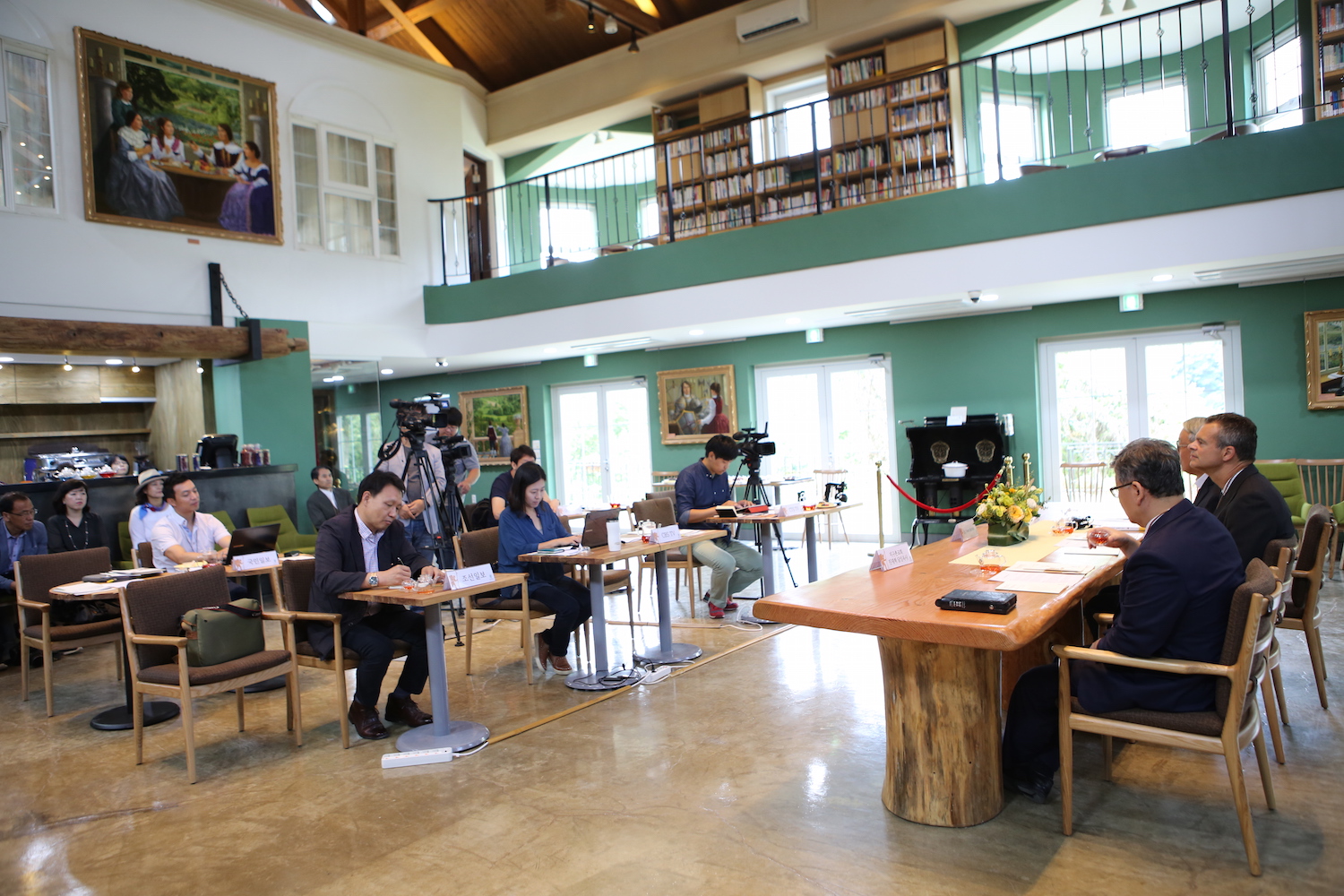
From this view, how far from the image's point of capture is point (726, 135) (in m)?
10.4

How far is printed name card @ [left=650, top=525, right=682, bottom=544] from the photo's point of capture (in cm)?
522

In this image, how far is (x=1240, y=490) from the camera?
3648mm

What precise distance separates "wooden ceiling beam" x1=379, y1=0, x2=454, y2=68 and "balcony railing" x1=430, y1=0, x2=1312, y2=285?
2439 millimetres

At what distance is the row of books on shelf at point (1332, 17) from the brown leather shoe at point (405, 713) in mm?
8526

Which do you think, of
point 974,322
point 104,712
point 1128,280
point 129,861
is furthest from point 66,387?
point 1128,280

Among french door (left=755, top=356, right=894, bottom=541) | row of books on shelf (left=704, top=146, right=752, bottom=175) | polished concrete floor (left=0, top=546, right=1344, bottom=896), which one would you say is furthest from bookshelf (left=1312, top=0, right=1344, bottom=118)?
row of books on shelf (left=704, top=146, right=752, bottom=175)

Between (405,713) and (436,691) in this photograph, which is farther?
(405,713)

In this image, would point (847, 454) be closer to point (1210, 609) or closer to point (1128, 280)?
point (1128, 280)

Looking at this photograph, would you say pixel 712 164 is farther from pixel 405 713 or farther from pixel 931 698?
pixel 931 698

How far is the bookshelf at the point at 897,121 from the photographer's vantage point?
891 cm

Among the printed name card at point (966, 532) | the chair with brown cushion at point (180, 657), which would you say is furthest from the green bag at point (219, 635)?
the printed name card at point (966, 532)

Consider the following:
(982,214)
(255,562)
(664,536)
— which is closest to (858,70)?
(982,214)

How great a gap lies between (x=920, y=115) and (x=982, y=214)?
2519mm

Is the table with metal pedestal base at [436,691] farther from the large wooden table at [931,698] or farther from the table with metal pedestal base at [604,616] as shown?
the large wooden table at [931,698]
